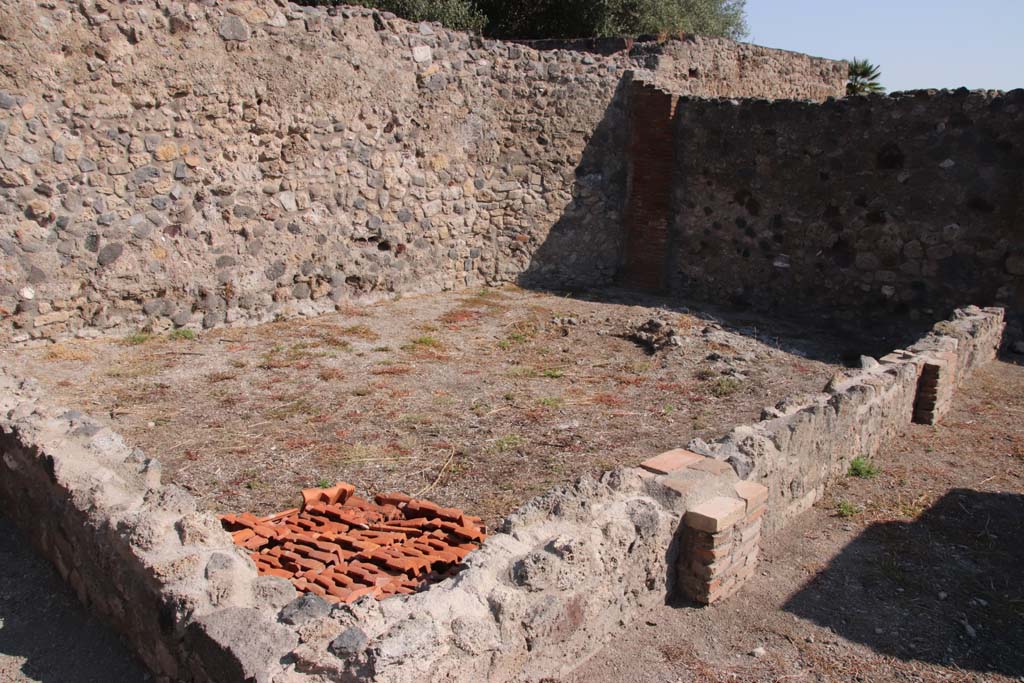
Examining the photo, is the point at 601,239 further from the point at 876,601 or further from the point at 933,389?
the point at 876,601

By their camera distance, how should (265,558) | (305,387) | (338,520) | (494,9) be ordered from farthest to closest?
(494,9) < (305,387) < (338,520) < (265,558)

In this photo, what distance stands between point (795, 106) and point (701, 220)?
1.91 meters

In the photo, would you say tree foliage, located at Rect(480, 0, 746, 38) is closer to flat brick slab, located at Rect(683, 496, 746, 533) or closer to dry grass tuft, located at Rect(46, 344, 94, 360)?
dry grass tuft, located at Rect(46, 344, 94, 360)

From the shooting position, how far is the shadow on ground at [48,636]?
11.5 feet

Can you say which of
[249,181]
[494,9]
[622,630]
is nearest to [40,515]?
[622,630]

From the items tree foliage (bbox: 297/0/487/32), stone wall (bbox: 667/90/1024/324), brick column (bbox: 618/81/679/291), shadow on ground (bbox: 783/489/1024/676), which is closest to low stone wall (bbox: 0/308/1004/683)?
shadow on ground (bbox: 783/489/1024/676)

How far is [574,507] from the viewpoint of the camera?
12.6ft

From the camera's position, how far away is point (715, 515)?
3924 millimetres

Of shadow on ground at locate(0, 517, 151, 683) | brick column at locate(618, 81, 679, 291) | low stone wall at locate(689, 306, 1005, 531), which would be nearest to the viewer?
shadow on ground at locate(0, 517, 151, 683)

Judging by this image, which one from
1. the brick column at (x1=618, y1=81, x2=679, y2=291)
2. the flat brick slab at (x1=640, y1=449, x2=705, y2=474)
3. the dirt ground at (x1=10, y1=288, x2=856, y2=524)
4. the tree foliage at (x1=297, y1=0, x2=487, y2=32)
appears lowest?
the dirt ground at (x1=10, y1=288, x2=856, y2=524)

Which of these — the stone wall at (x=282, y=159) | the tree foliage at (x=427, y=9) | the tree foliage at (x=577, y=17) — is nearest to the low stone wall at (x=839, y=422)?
the stone wall at (x=282, y=159)

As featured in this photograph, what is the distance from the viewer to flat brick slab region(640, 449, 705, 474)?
14.3 feet

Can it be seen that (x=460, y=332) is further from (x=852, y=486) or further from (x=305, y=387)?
(x=852, y=486)

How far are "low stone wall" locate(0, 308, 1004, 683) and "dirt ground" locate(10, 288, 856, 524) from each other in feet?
3.53
